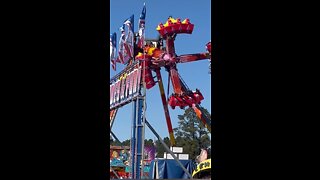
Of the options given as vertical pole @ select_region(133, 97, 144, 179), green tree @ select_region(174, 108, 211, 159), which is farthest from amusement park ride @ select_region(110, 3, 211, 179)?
green tree @ select_region(174, 108, 211, 159)

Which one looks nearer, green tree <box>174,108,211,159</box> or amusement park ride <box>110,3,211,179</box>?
amusement park ride <box>110,3,211,179</box>

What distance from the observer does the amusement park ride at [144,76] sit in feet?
24.0

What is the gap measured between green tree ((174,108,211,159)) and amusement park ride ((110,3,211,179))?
8.79 metres

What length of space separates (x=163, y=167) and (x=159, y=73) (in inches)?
124

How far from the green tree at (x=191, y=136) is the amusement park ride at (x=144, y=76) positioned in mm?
8789

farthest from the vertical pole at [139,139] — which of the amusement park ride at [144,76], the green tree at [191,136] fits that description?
the green tree at [191,136]

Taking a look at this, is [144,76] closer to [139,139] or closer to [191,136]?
[139,139]

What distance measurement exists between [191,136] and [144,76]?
1321 centimetres

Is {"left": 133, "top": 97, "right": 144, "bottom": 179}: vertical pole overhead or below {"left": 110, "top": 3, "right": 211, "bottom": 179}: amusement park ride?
below

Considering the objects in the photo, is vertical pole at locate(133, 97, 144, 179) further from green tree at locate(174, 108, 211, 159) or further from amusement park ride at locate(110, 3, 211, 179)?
green tree at locate(174, 108, 211, 159)

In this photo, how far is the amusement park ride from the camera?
7.30m
